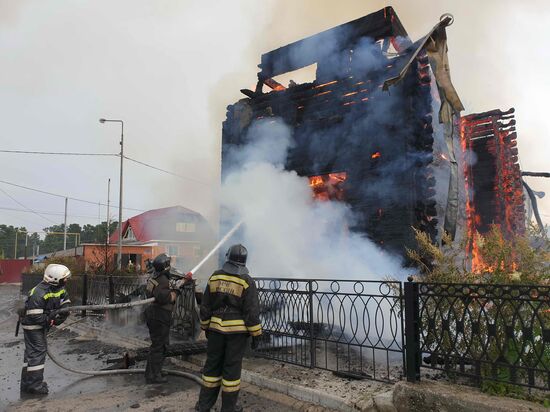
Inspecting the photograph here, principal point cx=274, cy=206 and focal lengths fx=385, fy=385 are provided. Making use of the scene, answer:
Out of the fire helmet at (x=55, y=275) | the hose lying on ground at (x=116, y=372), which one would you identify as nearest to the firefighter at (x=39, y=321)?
the fire helmet at (x=55, y=275)

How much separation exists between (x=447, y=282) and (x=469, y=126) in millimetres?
9950

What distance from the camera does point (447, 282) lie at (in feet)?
14.5

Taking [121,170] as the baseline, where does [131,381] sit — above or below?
below

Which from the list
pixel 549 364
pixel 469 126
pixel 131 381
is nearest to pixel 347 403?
pixel 549 364

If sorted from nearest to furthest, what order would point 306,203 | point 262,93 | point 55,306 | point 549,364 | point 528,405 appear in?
point 528,405, point 549,364, point 55,306, point 306,203, point 262,93

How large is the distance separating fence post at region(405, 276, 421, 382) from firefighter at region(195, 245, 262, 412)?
165 cm

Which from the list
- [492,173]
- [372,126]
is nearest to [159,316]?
[372,126]

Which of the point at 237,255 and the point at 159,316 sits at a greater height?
the point at 237,255

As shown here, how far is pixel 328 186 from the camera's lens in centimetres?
1026

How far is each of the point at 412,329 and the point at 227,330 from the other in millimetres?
2053

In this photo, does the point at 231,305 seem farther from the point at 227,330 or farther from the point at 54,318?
the point at 54,318

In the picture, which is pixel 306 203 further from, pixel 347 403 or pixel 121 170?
pixel 121 170

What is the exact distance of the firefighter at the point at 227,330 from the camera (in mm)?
4184

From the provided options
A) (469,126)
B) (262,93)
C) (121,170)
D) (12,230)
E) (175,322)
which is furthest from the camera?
(12,230)
